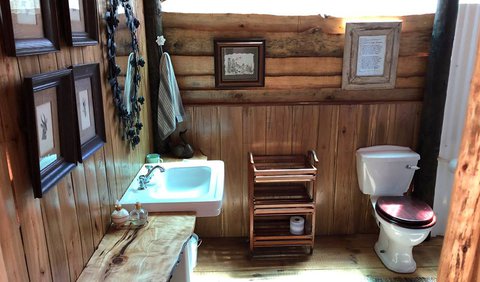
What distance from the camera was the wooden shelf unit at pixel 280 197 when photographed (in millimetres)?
2838

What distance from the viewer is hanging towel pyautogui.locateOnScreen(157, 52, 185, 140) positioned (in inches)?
109

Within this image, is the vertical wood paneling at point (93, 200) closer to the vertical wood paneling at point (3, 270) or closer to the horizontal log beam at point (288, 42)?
the vertical wood paneling at point (3, 270)

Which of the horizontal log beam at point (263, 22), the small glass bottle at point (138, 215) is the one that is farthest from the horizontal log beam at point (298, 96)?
the small glass bottle at point (138, 215)

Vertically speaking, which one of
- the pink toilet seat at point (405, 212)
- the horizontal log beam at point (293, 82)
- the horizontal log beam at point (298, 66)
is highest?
the horizontal log beam at point (298, 66)

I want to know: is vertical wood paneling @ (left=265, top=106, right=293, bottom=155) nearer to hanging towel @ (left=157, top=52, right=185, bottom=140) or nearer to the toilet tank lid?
the toilet tank lid

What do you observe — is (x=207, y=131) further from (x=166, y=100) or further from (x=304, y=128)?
(x=304, y=128)

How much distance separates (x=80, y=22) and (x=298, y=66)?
183cm

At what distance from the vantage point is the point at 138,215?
74.5 inches

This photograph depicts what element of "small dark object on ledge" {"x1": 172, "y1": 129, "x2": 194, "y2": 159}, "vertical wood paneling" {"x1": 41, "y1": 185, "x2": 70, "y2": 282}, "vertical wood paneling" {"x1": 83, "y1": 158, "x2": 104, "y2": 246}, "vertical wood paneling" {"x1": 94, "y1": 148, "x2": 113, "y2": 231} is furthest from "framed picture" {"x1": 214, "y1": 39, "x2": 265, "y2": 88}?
"vertical wood paneling" {"x1": 41, "y1": 185, "x2": 70, "y2": 282}

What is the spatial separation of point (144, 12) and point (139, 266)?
188 cm

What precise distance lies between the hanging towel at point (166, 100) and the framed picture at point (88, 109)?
1.10 m

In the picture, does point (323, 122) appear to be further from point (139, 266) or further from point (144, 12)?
point (139, 266)

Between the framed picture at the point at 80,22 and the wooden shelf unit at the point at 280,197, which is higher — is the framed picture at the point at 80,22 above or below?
above

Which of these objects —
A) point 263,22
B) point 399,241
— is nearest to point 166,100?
point 263,22
